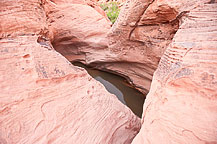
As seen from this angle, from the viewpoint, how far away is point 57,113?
1.31 metres

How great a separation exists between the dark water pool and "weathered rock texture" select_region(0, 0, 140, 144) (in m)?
1.39

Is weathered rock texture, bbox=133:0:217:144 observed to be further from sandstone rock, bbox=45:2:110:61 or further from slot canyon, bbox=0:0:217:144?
sandstone rock, bbox=45:2:110:61

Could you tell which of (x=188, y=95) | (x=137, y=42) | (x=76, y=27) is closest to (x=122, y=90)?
(x=137, y=42)

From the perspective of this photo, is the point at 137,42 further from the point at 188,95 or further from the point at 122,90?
the point at 188,95

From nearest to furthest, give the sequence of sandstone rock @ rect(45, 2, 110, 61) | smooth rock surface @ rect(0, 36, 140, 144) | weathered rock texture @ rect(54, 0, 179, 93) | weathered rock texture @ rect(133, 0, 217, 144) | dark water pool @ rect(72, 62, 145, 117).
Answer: weathered rock texture @ rect(133, 0, 217, 144), smooth rock surface @ rect(0, 36, 140, 144), weathered rock texture @ rect(54, 0, 179, 93), dark water pool @ rect(72, 62, 145, 117), sandstone rock @ rect(45, 2, 110, 61)

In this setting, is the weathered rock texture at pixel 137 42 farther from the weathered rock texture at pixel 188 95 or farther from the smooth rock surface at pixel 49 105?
the smooth rock surface at pixel 49 105

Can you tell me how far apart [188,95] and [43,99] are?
55.6 inches

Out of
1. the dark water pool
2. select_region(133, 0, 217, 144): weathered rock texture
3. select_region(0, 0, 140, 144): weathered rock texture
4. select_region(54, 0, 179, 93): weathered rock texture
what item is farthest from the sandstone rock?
select_region(133, 0, 217, 144): weathered rock texture

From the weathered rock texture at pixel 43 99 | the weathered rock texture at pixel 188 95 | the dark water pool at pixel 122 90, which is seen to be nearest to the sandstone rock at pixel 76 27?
the dark water pool at pixel 122 90

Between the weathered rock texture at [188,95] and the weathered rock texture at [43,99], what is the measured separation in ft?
1.78

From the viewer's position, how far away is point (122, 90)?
366 cm

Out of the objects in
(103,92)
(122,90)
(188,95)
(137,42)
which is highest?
(188,95)

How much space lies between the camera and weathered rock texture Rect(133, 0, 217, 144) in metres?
A: 0.78

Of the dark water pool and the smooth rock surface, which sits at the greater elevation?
the smooth rock surface
